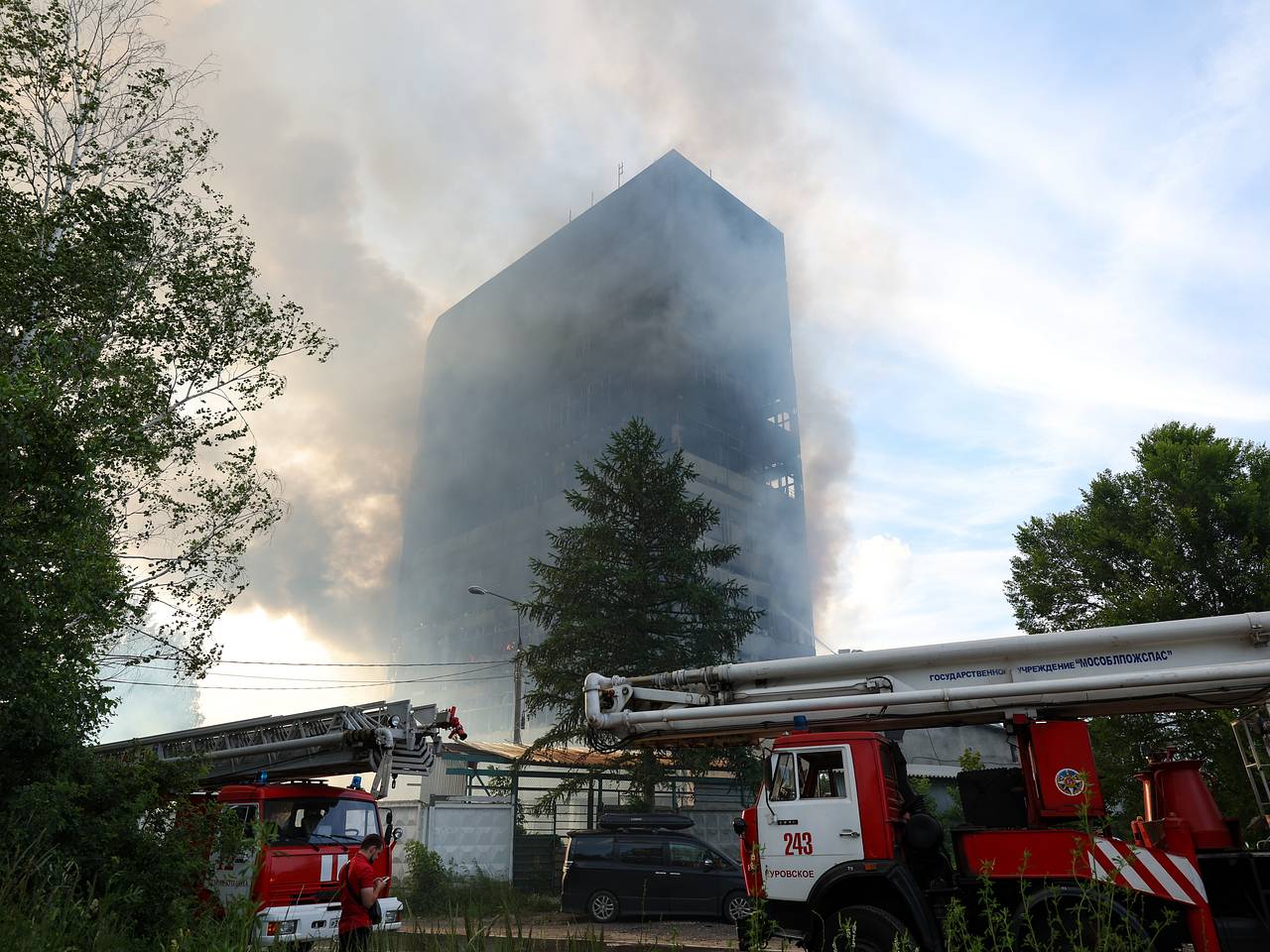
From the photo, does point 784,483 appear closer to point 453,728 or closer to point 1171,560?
point 1171,560

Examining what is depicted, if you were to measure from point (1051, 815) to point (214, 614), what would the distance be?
15327 mm

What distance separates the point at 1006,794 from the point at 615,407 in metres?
83.1

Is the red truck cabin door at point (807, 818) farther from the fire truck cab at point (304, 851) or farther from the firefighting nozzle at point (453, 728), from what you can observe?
the firefighting nozzle at point (453, 728)

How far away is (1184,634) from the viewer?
27.2 feet

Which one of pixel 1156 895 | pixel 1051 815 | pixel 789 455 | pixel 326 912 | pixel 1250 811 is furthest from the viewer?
pixel 789 455

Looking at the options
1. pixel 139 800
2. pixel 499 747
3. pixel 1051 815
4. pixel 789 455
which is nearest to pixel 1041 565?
pixel 499 747

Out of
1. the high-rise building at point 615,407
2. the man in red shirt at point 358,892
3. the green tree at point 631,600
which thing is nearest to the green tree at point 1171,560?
the green tree at point 631,600

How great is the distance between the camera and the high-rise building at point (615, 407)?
3430 inches

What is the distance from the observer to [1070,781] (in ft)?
26.1

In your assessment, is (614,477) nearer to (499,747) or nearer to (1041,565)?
(499,747)

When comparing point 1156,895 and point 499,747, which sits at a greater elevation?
point 499,747

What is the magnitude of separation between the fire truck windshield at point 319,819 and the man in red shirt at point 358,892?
322 cm

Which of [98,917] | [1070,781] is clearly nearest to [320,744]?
[98,917]

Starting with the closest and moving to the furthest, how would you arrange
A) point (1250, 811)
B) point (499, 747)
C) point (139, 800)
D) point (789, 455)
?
1. point (139, 800)
2. point (1250, 811)
3. point (499, 747)
4. point (789, 455)
